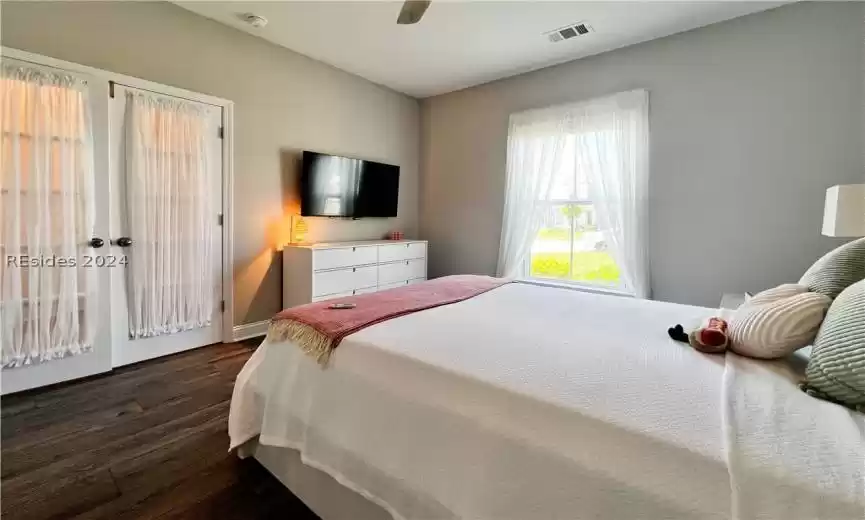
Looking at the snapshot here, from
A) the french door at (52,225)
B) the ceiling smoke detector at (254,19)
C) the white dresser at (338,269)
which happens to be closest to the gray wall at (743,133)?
the white dresser at (338,269)

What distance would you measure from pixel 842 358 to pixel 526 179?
345 centimetres

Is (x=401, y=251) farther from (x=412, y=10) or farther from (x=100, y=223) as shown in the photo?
(x=412, y=10)

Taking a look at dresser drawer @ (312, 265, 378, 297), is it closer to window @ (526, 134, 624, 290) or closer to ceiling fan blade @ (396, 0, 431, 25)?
window @ (526, 134, 624, 290)

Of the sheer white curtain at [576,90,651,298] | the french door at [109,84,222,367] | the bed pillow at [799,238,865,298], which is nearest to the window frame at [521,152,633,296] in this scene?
the sheer white curtain at [576,90,651,298]

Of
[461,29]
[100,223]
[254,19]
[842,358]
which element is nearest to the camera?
[842,358]

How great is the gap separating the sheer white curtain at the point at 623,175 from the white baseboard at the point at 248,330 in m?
3.32

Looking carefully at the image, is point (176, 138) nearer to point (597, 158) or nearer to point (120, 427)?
point (120, 427)

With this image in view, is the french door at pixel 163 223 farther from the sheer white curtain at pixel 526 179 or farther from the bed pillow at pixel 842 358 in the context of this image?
the bed pillow at pixel 842 358

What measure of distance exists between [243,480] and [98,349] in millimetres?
1862

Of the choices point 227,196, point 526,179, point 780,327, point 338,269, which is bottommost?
point 338,269

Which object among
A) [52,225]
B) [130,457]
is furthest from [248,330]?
[130,457]

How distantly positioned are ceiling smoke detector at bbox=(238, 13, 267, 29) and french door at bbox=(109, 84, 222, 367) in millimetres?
745

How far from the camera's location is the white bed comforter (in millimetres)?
701

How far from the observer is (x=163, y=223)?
2.94 m
